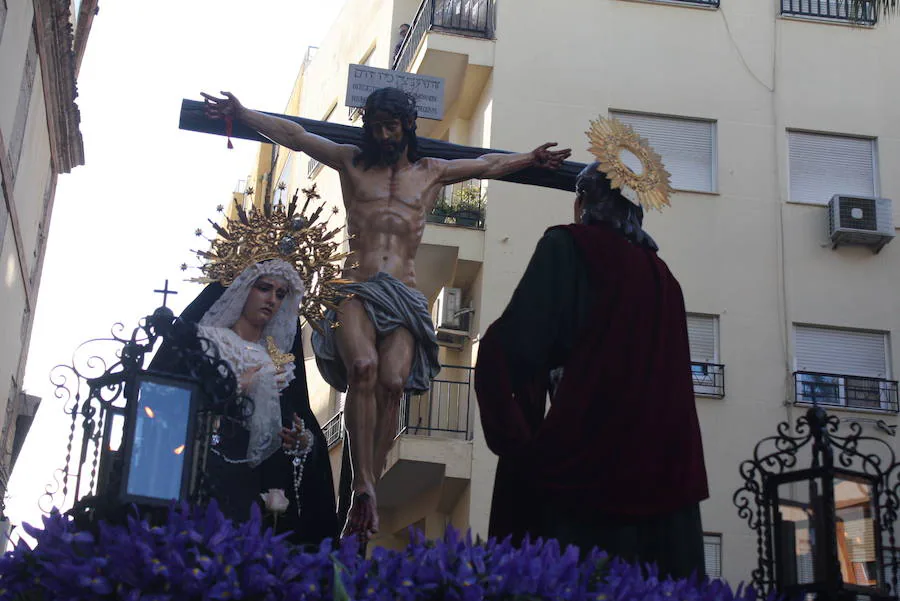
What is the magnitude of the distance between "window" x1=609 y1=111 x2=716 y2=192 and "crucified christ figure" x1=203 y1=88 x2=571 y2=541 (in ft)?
33.7

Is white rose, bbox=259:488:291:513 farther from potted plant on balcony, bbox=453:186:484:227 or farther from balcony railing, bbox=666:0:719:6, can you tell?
balcony railing, bbox=666:0:719:6

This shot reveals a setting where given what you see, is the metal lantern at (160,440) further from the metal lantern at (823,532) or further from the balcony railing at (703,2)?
the balcony railing at (703,2)

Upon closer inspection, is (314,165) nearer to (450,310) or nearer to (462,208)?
(462,208)

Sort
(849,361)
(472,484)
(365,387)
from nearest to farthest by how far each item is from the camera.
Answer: (365,387) → (472,484) → (849,361)

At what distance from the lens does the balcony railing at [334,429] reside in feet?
58.6

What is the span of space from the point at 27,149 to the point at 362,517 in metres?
12.9

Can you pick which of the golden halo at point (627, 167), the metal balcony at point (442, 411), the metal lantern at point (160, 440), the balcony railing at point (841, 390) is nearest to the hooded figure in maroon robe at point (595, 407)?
the golden halo at point (627, 167)

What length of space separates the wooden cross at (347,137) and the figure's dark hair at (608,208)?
1.91 meters

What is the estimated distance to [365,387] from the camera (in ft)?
26.9

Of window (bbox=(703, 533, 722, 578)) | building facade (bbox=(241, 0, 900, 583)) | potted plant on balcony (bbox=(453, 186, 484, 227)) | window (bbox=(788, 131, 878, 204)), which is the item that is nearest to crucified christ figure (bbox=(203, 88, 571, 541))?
building facade (bbox=(241, 0, 900, 583))

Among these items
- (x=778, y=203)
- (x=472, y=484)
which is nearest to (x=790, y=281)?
(x=778, y=203)

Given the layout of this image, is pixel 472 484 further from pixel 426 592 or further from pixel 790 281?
pixel 426 592

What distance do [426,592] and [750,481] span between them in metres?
2.79

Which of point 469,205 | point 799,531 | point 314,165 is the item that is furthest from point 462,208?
point 799,531
